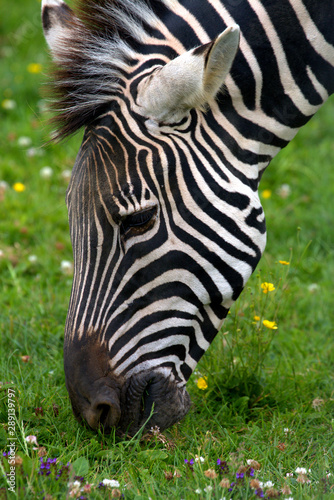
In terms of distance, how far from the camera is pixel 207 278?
278 cm

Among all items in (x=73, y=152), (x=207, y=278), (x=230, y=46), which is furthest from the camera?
(x=73, y=152)

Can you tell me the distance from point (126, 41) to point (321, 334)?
2.67 metres

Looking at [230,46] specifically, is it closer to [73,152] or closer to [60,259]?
[60,259]

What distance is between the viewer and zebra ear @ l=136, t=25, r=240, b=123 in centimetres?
256

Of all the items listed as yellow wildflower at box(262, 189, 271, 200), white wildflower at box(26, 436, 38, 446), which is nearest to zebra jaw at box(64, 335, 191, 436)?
white wildflower at box(26, 436, 38, 446)

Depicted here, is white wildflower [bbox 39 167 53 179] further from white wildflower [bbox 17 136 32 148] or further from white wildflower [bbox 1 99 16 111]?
white wildflower [bbox 1 99 16 111]

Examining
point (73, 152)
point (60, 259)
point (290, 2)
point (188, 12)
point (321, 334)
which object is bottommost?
point (321, 334)

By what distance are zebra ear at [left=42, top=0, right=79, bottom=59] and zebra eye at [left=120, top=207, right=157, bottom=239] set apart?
1.05 metres

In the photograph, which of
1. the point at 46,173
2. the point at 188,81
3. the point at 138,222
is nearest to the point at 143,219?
the point at 138,222

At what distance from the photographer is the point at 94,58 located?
9.18 ft

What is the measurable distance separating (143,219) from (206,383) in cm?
137

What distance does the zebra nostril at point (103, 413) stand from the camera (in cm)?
263

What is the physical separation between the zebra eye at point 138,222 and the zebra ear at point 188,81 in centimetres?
45

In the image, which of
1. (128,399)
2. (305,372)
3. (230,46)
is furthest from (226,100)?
(305,372)
